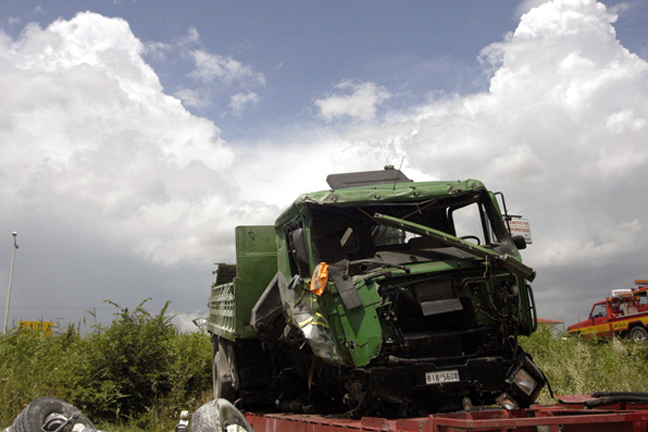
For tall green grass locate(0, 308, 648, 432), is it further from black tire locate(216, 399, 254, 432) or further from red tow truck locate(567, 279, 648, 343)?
red tow truck locate(567, 279, 648, 343)

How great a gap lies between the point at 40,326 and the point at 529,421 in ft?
36.7

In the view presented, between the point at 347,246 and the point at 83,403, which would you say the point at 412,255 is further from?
the point at 83,403

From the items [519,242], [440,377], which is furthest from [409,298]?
[519,242]

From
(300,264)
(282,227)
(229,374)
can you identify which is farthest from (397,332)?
(229,374)

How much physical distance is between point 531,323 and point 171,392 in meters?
7.82

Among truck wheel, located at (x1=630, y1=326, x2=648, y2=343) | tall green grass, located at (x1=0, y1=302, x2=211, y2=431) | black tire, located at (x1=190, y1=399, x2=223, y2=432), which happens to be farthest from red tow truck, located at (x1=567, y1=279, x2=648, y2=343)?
black tire, located at (x1=190, y1=399, x2=223, y2=432)

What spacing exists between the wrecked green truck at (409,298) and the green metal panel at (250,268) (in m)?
1.14

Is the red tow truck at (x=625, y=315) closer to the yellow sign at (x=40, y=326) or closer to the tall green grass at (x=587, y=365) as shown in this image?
the tall green grass at (x=587, y=365)

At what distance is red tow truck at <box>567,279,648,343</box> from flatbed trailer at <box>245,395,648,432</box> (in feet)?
54.1

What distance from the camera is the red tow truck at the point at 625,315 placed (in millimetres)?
19141

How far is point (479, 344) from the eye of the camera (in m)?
5.11

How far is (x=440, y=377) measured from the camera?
15.6 ft

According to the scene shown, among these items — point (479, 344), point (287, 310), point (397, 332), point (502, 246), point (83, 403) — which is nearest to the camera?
point (397, 332)

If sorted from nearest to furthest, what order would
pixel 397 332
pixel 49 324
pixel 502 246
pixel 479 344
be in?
pixel 397 332 < pixel 479 344 < pixel 502 246 < pixel 49 324
